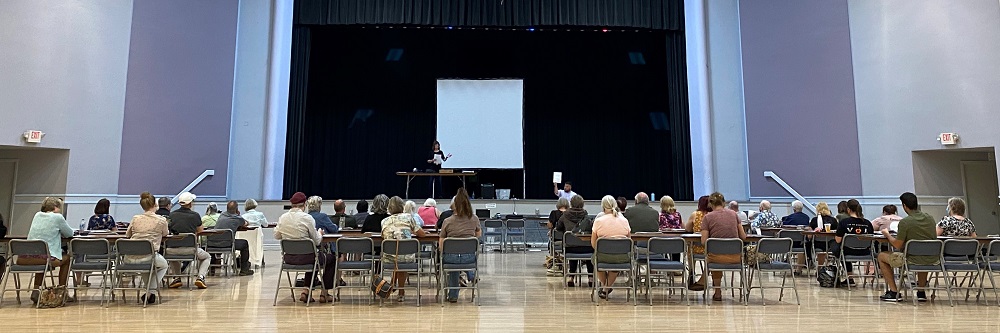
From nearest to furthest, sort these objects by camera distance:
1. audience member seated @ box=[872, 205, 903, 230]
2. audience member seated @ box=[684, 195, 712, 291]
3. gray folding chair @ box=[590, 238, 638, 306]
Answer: gray folding chair @ box=[590, 238, 638, 306] < audience member seated @ box=[684, 195, 712, 291] < audience member seated @ box=[872, 205, 903, 230]

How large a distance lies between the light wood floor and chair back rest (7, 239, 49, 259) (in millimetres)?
566

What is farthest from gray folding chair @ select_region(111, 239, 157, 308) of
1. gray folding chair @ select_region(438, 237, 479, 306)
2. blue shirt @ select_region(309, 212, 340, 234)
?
gray folding chair @ select_region(438, 237, 479, 306)

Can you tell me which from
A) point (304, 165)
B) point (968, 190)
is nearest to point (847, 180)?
point (968, 190)

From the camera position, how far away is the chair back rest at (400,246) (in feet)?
21.0

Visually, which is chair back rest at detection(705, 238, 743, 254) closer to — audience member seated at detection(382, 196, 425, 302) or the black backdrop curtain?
audience member seated at detection(382, 196, 425, 302)

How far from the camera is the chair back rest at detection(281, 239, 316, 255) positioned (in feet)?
21.0

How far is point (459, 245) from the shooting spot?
646 cm

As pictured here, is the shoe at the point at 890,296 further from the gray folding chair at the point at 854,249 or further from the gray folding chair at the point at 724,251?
the gray folding chair at the point at 724,251

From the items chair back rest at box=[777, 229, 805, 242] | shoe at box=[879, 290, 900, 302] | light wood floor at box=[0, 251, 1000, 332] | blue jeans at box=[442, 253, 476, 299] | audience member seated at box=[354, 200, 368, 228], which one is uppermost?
audience member seated at box=[354, 200, 368, 228]

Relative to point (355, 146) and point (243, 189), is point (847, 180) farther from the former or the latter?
point (243, 189)

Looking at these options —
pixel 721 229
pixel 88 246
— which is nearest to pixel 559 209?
pixel 721 229

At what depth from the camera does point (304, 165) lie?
16.7 metres

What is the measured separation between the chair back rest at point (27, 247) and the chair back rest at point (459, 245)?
12.9 ft

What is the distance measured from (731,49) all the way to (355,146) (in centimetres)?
1010
